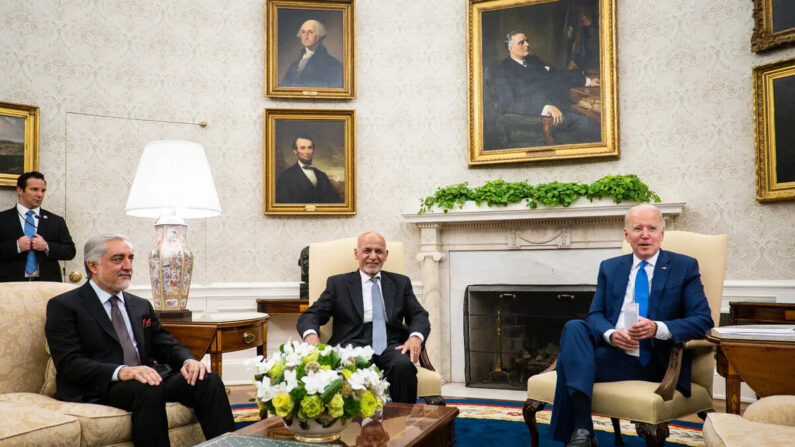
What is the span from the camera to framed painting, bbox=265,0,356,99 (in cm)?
650

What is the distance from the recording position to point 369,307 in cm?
418

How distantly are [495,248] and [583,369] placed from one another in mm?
3075

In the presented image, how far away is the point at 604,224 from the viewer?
5.76 meters

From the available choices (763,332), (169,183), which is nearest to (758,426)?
(763,332)

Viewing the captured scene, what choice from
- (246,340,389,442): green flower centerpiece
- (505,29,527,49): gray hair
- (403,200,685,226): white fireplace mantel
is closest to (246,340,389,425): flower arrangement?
(246,340,389,442): green flower centerpiece

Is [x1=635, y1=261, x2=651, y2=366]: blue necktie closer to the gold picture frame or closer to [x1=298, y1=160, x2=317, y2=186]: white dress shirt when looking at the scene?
the gold picture frame

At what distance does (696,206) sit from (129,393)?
4879mm

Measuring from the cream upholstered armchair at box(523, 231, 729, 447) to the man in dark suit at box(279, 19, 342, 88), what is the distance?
392cm

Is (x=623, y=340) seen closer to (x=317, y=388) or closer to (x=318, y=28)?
(x=317, y=388)

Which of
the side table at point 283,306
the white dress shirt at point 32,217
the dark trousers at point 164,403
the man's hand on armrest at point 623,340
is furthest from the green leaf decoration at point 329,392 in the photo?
the white dress shirt at point 32,217

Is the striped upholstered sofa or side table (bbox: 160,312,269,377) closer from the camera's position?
the striped upholstered sofa

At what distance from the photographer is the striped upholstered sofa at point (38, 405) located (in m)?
2.54

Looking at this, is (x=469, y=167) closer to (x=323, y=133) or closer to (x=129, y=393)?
(x=323, y=133)

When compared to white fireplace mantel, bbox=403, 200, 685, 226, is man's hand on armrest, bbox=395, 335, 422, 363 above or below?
below
